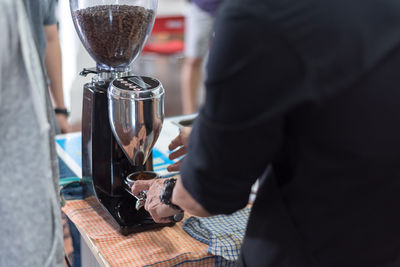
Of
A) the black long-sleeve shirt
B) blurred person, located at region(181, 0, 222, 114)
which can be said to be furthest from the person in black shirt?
Answer: blurred person, located at region(181, 0, 222, 114)

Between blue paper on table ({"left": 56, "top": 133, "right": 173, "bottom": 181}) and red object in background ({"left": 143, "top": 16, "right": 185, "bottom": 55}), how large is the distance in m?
2.52

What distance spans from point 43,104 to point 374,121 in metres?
0.44

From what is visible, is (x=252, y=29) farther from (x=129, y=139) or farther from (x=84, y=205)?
(x=84, y=205)

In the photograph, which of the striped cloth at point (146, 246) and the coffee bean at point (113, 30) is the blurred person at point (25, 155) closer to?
the striped cloth at point (146, 246)

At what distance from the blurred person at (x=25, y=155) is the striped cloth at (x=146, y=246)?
0.23 meters

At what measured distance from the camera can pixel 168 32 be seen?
422 centimetres

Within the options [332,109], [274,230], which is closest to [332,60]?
[332,109]

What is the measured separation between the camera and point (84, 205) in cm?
107

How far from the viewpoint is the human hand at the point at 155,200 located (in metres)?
0.81

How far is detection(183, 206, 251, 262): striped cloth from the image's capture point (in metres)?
0.92

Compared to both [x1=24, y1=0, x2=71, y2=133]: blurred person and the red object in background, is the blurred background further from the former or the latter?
[x1=24, y1=0, x2=71, y2=133]: blurred person

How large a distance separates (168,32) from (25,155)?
372cm

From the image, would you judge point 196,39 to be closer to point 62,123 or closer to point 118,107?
point 62,123

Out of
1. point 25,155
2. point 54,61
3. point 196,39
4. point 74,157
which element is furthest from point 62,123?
point 196,39
